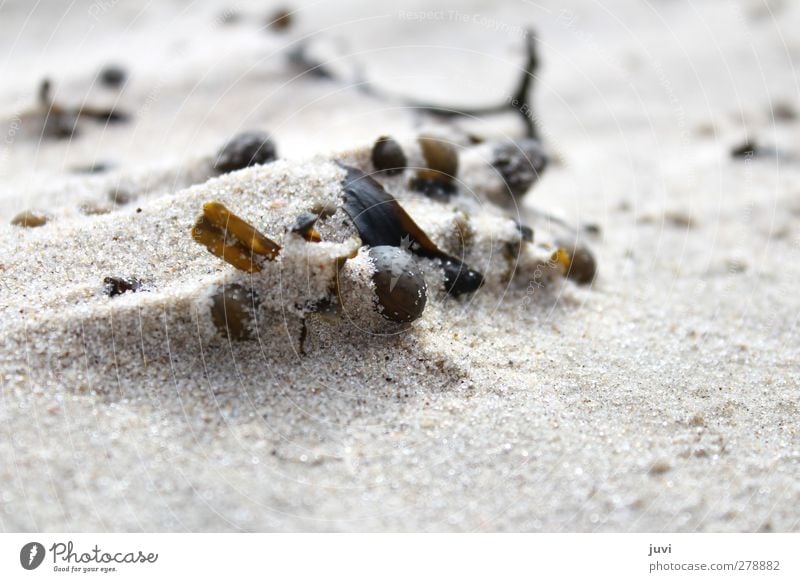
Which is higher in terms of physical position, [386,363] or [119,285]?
[119,285]

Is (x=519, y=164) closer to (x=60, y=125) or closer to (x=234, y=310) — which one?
(x=234, y=310)

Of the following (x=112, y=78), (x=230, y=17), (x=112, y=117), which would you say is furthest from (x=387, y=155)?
(x=230, y=17)

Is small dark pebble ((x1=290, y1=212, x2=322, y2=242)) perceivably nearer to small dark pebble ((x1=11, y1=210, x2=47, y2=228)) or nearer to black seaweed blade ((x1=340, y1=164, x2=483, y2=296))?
black seaweed blade ((x1=340, y1=164, x2=483, y2=296))

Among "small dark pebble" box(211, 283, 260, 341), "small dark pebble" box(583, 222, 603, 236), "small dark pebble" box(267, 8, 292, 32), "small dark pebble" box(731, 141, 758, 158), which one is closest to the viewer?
"small dark pebble" box(211, 283, 260, 341)

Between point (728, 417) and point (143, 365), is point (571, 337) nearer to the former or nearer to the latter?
point (728, 417)

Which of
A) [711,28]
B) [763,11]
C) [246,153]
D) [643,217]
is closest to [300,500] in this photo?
[246,153]

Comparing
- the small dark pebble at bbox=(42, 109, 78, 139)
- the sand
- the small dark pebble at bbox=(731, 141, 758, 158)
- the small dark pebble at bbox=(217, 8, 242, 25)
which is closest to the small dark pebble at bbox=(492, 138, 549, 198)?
the sand
